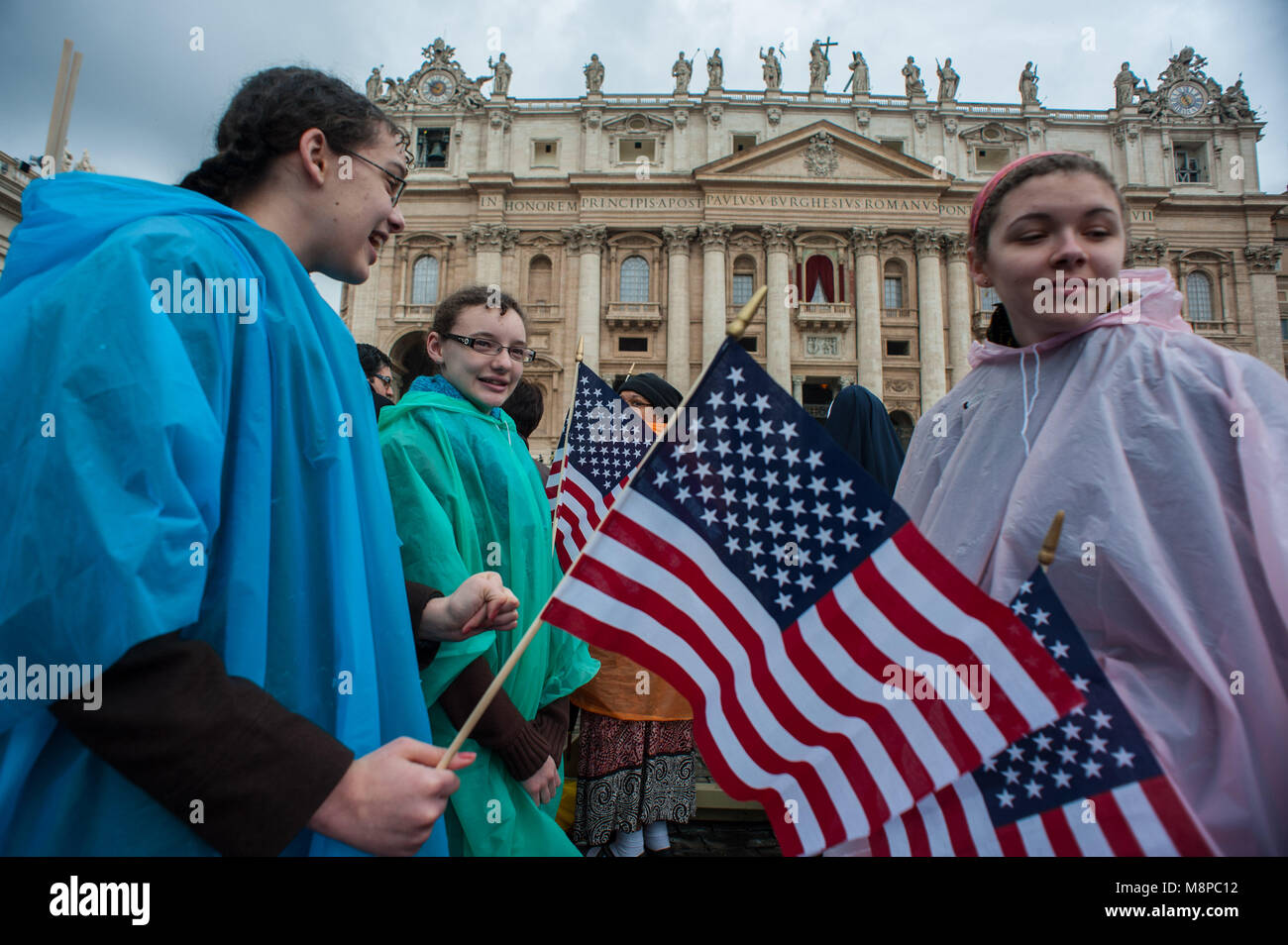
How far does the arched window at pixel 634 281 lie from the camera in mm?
30031

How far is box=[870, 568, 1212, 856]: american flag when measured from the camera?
1101mm

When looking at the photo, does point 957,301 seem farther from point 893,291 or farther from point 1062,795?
point 1062,795

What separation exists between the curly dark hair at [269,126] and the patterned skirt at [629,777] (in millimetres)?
3127

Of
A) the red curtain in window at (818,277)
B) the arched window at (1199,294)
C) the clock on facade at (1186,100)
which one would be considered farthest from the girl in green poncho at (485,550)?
the clock on facade at (1186,100)

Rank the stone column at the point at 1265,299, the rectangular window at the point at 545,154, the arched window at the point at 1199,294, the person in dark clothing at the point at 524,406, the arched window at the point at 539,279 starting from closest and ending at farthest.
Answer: the person in dark clothing at the point at 524,406, the stone column at the point at 1265,299, the arched window at the point at 539,279, the arched window at the point at 1199,294, the rectangular window at the point at 545,154

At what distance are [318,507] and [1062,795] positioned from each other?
146 centimetres

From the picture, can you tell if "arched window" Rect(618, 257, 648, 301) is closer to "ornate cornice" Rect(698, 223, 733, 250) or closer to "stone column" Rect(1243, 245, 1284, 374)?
"ornate cornice" Rect(698, 223, 733, 250)

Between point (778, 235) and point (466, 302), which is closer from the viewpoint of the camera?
point (466, 302)

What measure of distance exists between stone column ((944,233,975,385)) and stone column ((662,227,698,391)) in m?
11.1

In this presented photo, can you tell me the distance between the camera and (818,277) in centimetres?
2961

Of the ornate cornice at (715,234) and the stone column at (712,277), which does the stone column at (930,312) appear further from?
the stone column at (712,277)

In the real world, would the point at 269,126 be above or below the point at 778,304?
below

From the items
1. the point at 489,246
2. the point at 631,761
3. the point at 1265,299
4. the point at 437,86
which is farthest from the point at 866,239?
the point at 631,761

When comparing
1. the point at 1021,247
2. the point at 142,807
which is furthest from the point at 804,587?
the point at 142,807
